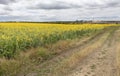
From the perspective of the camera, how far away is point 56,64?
11008mm

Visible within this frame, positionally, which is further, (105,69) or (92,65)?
(92,65)

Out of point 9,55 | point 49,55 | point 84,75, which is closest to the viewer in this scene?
point 84,75

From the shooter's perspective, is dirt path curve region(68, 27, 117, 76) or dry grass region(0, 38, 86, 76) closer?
dirt path curve region(68, 27, 117, 76)

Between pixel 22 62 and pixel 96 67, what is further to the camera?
pixel 22 62

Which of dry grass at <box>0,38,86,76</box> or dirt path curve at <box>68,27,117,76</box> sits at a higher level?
dry grass at <box>0,38,86,76</box>

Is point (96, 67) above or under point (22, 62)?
under

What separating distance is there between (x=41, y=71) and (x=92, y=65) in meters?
2.46

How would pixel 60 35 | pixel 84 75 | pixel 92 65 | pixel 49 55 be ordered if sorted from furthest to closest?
pixel 60 35 < pixel 49 55 < pixel 92 65 < pixel 84 75

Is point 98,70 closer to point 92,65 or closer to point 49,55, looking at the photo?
point 92,65

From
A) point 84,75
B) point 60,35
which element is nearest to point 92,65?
point 84,75

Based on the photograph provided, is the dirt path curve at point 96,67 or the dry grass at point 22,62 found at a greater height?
the dry grass at point 22,62

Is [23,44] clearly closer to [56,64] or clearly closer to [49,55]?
[49,55]

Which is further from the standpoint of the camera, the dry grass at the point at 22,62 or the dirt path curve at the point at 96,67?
the dry grass at the point at 22,62

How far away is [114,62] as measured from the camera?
1153 centimetres
